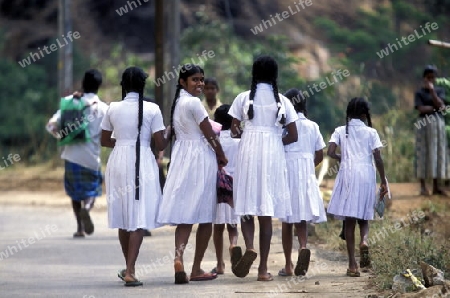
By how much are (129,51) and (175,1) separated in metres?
10.7

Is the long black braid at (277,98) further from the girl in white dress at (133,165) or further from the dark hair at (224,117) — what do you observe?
the girl in white dress at (133,165)

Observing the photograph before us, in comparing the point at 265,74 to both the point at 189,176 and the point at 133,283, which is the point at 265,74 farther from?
the point at 133,283

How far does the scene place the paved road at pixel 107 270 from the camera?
979cm

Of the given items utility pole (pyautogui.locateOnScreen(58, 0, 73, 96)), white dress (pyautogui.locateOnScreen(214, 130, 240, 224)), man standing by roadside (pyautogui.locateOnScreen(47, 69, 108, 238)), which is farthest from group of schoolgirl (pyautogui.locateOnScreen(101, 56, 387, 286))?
utility pole (pyautogui.locateOnScreen(58, 0, 73, 96))

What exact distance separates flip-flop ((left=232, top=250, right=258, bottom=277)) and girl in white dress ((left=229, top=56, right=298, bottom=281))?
0.64 feet

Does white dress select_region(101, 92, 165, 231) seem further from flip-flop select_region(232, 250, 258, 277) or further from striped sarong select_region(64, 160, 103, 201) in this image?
striped sarong select_region(64, 160, 103, 201)

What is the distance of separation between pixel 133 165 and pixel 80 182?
4451mm

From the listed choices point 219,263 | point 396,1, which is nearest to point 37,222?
point 219,263

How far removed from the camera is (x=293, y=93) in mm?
11156

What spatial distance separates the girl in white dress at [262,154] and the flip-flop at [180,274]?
445 millimetres

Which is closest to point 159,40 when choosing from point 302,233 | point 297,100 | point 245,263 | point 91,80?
point 91,80

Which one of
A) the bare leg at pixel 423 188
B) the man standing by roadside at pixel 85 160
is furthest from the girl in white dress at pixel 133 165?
the bare leg at pixel 423 188

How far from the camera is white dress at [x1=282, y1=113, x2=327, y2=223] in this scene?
10820 mm

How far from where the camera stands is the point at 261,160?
34.0 feet
